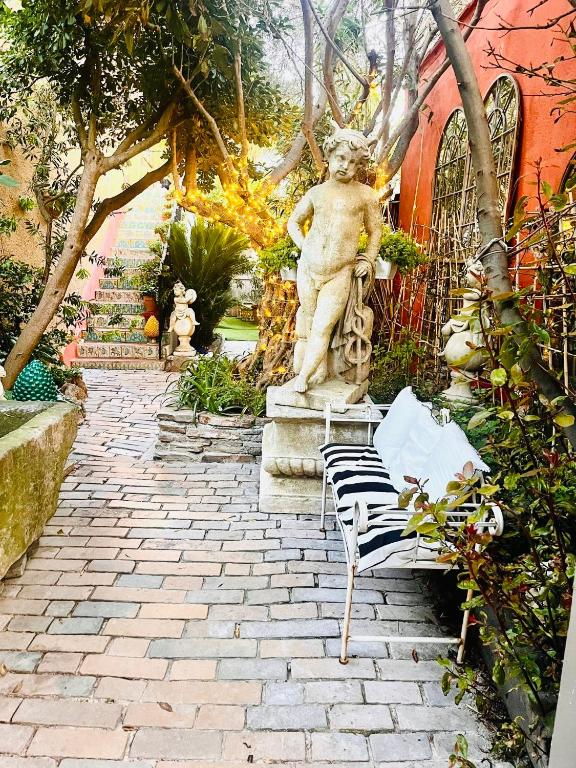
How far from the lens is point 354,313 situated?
385cm

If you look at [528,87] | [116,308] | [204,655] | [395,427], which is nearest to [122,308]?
[116,308]

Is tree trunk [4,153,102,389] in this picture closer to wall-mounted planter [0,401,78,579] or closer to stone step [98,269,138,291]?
wall-mounted planter [0,401,78,579]

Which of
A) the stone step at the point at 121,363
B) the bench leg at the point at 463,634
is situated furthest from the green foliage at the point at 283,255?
the stone step at the point at 121,363

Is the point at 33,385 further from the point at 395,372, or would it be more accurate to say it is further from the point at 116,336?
the point at 116,336

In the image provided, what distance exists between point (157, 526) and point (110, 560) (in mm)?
475

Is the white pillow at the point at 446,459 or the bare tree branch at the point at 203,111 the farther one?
the bare tree branch at the point at 203,111

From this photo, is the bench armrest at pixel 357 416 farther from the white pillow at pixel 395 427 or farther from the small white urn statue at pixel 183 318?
the small white urn statue at pixel 183 318

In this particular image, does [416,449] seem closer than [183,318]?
Yes

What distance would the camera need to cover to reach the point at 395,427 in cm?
329

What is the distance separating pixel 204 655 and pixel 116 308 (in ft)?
26.0

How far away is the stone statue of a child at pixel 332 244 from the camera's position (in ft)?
11.4

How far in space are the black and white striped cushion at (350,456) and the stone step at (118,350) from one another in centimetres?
587

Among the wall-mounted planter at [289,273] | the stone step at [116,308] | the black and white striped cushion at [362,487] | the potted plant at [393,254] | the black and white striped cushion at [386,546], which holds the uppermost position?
the potted plant at [393,254]

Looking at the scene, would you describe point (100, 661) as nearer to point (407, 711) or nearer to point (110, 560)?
point (110, 560)
